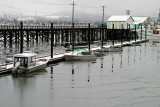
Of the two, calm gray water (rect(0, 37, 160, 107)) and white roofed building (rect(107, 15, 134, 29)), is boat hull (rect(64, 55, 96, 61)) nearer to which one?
calm gray water (rect(0, 37, 160, 107))

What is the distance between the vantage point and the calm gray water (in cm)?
2754

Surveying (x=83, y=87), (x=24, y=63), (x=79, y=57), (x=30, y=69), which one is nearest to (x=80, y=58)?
(x=79, y=57)

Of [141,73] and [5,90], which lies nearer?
[5,90]

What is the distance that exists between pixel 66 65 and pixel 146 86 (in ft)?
53.7

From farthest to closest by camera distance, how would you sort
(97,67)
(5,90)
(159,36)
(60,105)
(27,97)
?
(159,36), (97,67), (5,90), (27,97), (60,105)

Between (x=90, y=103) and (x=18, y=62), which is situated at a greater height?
(x=18, y=62)

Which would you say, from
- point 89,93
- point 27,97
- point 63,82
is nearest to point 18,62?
point 63,82

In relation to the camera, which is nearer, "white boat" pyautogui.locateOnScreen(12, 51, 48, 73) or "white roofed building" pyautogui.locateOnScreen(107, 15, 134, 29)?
"white boat" pyautogui.locateOnScreen(12, 51, 48, 73)

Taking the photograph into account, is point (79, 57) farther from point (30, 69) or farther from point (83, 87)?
point (83, 87)

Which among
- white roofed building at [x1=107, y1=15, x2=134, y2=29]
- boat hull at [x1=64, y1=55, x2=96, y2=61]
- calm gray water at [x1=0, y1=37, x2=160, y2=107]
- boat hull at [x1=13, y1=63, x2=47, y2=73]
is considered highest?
white roofed building at [x1=107, y1=15, x2=134, y2=29]

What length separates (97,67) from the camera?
152 feet

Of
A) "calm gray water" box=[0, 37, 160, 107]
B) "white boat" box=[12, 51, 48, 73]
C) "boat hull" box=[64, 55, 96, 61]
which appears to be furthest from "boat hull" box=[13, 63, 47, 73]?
"boat hull" box=[64, 55, 96, 61]

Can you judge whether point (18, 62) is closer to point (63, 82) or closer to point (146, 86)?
point (63, 82)

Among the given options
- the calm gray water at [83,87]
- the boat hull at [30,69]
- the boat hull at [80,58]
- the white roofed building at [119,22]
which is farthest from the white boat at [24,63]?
the white roofed building at [119,22]
